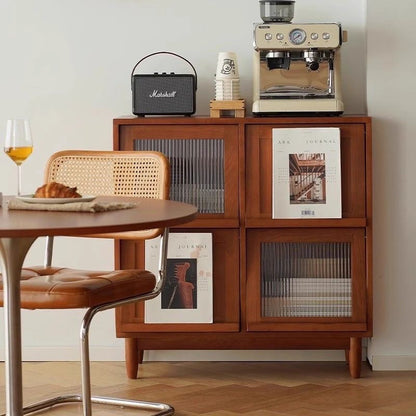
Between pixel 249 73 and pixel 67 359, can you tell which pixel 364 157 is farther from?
pixel 67 359

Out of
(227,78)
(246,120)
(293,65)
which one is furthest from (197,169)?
(293,65)

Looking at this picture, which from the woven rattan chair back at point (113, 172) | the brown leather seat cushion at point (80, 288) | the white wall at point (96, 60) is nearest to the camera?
the brown leather seat cushion at point (80, 288)

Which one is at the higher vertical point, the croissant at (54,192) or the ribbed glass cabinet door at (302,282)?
the croissant at (54,192)

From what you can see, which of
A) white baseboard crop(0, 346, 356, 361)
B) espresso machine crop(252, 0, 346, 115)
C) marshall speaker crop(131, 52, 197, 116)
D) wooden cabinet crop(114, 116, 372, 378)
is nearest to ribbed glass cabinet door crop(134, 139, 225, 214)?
wooden cabinet crop(114, 116, 372, 378)

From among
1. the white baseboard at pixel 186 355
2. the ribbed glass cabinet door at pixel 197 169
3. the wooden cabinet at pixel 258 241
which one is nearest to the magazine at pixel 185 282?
the wooden cabinet at pixel 258 241

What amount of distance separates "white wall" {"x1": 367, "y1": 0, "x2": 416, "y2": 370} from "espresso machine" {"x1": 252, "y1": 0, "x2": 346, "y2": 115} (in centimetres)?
21

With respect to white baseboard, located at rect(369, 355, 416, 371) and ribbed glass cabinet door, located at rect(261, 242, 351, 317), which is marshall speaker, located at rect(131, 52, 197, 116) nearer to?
ribbed glass cabinet door, located at rect(261, 242, 351, 317)

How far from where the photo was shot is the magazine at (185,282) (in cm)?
370

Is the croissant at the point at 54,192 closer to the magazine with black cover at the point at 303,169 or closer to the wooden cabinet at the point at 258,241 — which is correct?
the wooden cabinet at the point at 258,241

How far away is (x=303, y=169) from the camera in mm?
3680

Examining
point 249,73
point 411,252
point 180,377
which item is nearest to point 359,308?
point 411,252

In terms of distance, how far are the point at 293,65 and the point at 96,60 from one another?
857 mm

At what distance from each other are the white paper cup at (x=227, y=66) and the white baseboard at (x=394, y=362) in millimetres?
1272

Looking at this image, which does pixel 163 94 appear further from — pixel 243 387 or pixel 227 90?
pixel 243 387
